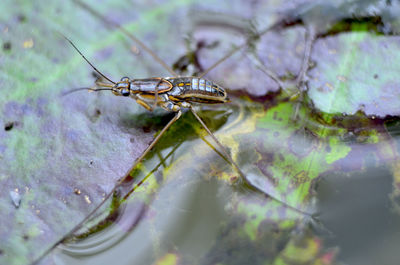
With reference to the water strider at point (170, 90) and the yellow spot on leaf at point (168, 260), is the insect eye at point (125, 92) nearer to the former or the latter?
the water strider at point (170, 90)

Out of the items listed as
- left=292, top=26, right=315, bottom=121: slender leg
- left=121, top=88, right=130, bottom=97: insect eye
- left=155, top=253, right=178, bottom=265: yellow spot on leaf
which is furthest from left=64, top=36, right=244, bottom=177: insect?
left=155, top=253, right=178, bottom=265: yellow spot on leaf

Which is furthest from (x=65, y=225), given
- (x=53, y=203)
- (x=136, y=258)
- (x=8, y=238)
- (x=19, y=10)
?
(x=19, y=10)

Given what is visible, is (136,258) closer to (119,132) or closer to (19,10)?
(119,132)

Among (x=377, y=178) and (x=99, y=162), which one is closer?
(x=99, y=162)

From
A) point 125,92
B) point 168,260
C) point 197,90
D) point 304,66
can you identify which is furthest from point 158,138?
point 304,66

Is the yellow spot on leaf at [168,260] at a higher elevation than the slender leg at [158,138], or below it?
below

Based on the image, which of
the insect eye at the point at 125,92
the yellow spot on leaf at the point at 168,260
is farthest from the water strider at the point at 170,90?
the yellow spot on leaf at the point at 168,260

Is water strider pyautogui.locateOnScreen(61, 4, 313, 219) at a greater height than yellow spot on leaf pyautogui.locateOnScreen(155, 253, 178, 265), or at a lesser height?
greater

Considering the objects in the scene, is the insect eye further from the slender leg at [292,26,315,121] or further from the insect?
the slender leg at [292,26,315,121]

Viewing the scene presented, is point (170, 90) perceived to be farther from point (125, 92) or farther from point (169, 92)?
point (125, 92)

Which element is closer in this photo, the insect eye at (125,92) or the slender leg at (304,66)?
the insect eye at (125,92)

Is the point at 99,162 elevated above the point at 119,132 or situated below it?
below
